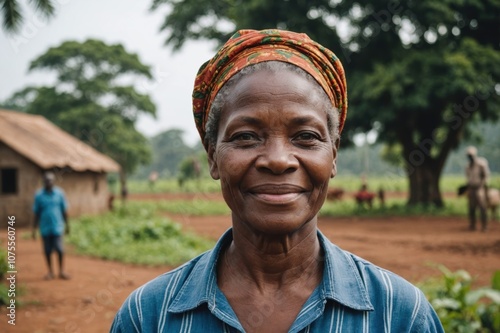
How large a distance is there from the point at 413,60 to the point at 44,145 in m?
13.1

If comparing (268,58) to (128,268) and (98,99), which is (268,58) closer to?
(128,268)

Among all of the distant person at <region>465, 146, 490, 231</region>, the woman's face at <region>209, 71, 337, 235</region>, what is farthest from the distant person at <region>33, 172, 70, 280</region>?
the distant person at <region>465, 146, 490, 231</region>

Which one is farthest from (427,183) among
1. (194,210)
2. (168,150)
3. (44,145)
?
(168,150)

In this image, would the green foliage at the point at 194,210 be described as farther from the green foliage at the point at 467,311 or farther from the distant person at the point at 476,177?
the green foliage at the point at 467,311

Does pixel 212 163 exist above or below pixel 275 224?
above

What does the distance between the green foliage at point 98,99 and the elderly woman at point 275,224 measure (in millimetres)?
25572

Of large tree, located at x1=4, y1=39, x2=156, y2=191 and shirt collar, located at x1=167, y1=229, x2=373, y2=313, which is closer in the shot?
shirt collar, located at x1=167, y1=229, x2=373, y2=313

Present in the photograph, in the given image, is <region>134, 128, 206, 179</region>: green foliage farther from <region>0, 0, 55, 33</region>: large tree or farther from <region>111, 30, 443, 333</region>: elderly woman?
<region>111, 30, 443, 333</region>: elderly woman

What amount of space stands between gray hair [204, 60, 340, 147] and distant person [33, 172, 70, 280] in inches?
273

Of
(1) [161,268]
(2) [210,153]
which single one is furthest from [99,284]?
(2) [210,153]

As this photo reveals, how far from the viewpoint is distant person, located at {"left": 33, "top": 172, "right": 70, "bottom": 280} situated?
7691 mm

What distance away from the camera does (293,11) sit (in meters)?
14.4

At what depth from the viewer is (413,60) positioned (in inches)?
552

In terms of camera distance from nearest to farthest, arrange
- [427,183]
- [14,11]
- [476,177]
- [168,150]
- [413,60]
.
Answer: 1. [14,11]
2. [476,177]
3. [413,60]
4. [427,183]
5. [168,150]
